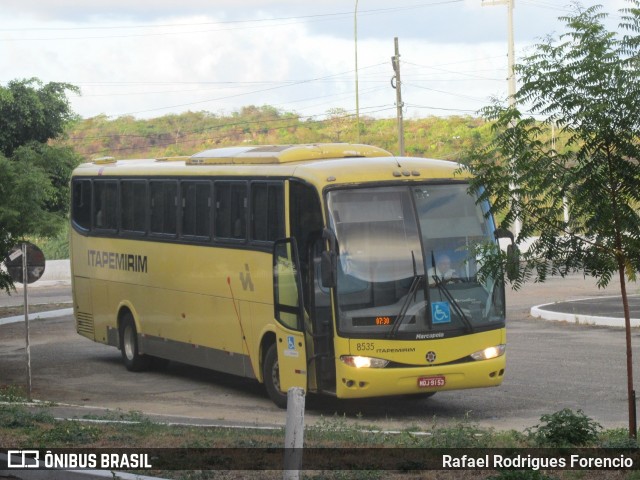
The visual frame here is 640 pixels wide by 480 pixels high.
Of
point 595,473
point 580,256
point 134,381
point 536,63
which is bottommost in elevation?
point 134,381

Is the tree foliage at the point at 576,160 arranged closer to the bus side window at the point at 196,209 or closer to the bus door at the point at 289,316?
the bus door at the point at 289,316

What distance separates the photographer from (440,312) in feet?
52.2

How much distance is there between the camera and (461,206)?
1642cm

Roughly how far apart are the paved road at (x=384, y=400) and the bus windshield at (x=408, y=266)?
121 cm

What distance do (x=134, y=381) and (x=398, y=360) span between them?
6.47 metres

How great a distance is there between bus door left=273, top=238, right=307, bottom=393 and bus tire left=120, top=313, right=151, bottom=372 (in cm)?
547

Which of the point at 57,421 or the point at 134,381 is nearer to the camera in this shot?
the point at 57,421

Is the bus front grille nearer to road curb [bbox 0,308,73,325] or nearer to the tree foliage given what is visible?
road curb [bbox 0,308,73,325]

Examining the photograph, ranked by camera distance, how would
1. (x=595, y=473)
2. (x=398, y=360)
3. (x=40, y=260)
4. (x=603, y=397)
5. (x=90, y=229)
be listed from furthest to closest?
(x=90, y=229) < (x=40, y=260) < (x=603, y=397) < (x=398, y=360) < (x=595, y=473)

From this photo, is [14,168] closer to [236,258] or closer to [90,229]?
[90,229]

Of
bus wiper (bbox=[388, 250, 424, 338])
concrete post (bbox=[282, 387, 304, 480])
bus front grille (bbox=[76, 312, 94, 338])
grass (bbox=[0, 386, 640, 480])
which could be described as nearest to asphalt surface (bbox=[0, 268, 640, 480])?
bus wiper (bbox=[388, 250, 424, 338])

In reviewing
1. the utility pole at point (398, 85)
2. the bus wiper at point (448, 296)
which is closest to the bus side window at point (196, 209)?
the bus wiper at point (448, 296)


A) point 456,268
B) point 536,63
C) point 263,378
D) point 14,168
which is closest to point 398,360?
point 456,268

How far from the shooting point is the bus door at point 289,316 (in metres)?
16.3
